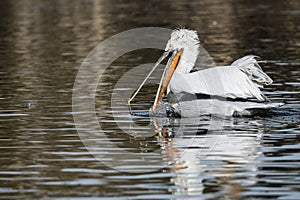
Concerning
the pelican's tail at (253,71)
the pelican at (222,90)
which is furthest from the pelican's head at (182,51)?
the pelican's tail at (253,71)

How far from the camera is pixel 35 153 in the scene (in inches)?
332

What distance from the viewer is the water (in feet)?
22.6

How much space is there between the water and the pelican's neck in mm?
857

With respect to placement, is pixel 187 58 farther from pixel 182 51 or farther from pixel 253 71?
pixel 253 71

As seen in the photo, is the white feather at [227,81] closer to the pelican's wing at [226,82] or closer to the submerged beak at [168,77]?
the pelican's wing at [226,82]

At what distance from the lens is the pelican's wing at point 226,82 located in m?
9.89

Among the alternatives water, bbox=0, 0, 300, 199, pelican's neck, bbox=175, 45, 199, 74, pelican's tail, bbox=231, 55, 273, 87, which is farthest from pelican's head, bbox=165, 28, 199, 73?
water, bbox=0, 0, 300, 199

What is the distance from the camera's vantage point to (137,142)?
29.5 feet

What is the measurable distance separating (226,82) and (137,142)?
5.14ft

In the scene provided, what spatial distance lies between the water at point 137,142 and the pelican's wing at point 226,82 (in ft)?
1.22

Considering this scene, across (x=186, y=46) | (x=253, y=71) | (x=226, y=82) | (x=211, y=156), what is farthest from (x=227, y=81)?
(x=211, y=156)

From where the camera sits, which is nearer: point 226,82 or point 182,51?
point 226,82

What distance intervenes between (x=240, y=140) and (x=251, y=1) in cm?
2538

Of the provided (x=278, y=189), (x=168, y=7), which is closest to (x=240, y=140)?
(x=278, y=189)
